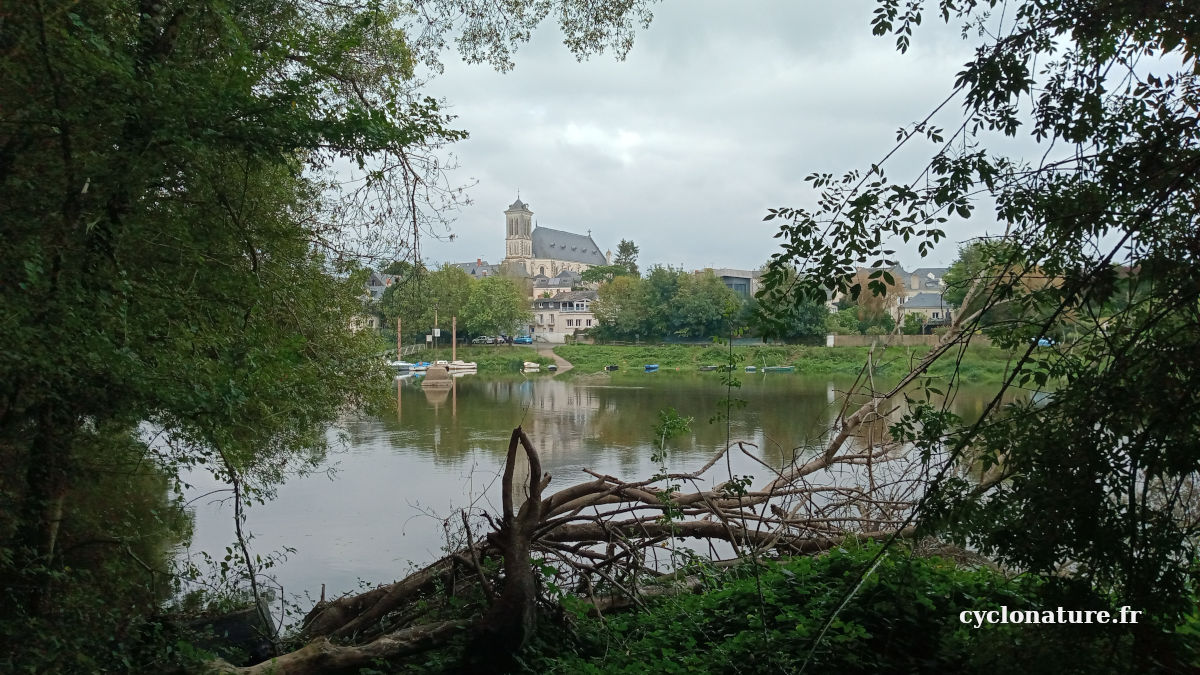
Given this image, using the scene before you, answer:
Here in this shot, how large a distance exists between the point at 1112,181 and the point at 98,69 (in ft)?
11.9

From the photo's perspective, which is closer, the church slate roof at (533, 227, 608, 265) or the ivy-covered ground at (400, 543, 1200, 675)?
the ivy-covered ground at (400, 543, 1200, 675)

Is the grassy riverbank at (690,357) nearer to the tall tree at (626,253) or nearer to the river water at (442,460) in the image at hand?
the river water at (442,460)

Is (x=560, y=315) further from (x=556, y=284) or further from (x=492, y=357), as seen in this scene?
(x=492, y=357)

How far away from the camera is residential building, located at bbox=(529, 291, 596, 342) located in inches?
2734

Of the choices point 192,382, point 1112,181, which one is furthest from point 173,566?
point 1112,181

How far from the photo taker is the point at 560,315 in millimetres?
70812

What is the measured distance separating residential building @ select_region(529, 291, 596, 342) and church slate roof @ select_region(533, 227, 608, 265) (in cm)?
3171

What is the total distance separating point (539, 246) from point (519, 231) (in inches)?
134

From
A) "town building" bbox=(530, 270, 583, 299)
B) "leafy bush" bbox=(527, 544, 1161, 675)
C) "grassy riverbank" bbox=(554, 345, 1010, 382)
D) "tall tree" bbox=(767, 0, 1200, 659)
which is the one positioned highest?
"town building" bbox=(530, 270, 583, 299)

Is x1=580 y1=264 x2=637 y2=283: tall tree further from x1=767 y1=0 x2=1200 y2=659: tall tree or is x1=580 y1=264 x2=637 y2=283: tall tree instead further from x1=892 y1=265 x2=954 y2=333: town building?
x1=767 y1=0 x2=1200 y2=659: tall tree

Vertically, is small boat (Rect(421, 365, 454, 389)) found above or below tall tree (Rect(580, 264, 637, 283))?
below

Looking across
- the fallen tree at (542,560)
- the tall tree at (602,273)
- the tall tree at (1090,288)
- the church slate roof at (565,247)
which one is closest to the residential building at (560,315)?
the tall tree at (602,273)

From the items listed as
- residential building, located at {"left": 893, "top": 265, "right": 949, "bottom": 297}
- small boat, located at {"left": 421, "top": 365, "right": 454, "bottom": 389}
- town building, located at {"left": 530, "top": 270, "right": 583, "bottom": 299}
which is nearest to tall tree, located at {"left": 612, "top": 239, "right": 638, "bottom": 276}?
town building, located at {"left": 530, "top": 270, "right": 583, "bottom": 299}

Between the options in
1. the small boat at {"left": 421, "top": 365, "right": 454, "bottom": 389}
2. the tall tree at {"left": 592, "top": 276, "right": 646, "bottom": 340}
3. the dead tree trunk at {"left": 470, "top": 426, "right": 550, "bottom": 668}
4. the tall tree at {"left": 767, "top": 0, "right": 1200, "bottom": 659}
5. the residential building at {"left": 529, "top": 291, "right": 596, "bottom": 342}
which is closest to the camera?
the tall tree at {"left": 767, "top": 0, "right": 1200, "bottom": 659}
